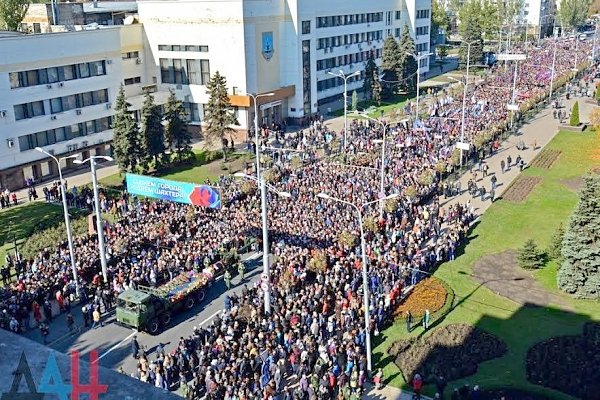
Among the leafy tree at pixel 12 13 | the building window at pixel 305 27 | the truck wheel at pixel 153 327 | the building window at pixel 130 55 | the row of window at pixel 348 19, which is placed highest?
the leafy tree at pixel 12 13

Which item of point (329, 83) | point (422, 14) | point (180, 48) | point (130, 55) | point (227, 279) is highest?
point (422, 14)

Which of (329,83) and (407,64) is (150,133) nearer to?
(329,83)

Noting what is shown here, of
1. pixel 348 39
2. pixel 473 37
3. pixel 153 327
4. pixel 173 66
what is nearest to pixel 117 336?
pixel 153 327

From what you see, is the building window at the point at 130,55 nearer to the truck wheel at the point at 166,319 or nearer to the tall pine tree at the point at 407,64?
the tall pine tree at the point at 407,64

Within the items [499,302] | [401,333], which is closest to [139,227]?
[401,333]

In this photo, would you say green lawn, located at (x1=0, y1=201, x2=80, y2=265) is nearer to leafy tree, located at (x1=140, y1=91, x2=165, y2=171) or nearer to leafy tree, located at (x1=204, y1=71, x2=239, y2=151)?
leafy tree, located at (x1=140, y1=91, x2=165, y2=171)

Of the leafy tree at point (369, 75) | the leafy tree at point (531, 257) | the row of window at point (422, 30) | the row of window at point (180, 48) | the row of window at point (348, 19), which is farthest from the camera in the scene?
the row of window at point (422, 30)

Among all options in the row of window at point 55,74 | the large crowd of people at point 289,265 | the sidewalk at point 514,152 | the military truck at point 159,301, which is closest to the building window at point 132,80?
the row of window at point 55,74
